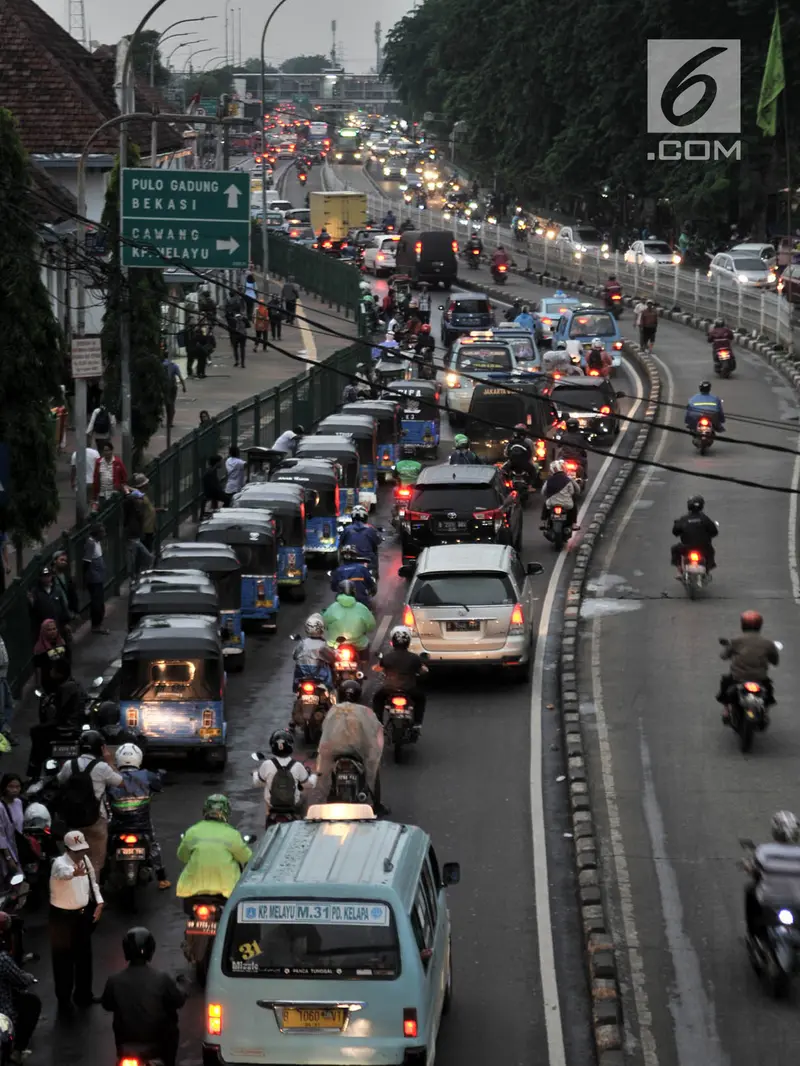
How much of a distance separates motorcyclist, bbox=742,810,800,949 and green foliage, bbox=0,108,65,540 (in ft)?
48.7

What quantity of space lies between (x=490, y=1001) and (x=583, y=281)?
6594 centimetres

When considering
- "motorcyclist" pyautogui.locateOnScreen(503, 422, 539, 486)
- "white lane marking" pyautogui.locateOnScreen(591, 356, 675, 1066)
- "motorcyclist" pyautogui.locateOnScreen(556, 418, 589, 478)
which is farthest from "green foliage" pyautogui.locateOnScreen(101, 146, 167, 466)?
"white lane marking" pyautogui.locateOnScreen(591, 356, 675, 1066)

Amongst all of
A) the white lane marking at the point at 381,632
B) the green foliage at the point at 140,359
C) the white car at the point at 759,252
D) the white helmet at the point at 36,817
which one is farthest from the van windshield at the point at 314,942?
the white car at the point at 759,252

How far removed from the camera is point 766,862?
47.8 feet

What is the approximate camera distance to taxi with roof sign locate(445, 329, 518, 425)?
149 ft

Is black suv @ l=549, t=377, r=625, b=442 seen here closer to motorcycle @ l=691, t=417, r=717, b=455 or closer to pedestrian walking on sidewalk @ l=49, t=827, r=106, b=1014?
motorcycle @ l=691, t=417, r=717, b=455

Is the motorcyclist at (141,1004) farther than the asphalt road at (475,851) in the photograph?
No

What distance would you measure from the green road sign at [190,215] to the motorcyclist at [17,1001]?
18629 mm

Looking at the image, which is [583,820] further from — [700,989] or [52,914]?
[52,914]

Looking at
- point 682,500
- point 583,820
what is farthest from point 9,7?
point 583,820

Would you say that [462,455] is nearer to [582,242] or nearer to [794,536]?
[794,536]

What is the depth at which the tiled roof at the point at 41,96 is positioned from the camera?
162 ft

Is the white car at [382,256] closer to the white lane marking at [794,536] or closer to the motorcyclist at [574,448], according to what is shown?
the motorcyclist at [574,448]

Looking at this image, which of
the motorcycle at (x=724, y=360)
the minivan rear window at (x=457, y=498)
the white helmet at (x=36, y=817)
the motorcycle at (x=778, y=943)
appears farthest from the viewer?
the motorcycle at (x=724, y=360)
